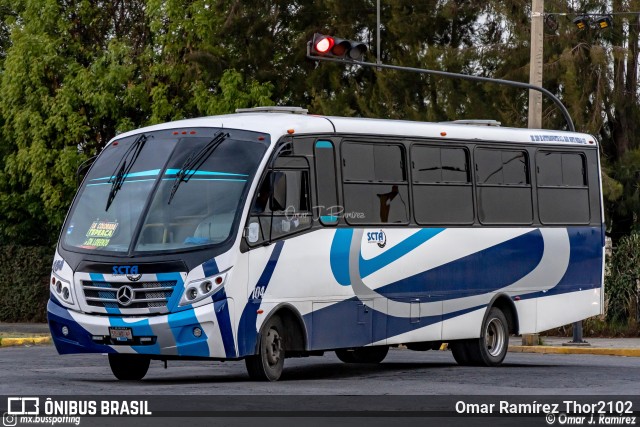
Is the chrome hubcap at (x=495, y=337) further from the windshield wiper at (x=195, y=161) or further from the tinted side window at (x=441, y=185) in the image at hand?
the windshield wiper at (x=195, y=161)

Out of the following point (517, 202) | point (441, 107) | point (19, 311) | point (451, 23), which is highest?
point (451, 23)

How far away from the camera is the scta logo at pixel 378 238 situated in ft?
61.3

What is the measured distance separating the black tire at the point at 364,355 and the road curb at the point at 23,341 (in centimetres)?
889

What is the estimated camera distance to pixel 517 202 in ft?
70.8

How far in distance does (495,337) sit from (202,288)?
6.50 meters

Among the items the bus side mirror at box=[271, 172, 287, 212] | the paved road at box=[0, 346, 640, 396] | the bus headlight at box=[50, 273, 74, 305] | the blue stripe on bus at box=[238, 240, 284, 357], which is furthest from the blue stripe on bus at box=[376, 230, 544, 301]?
the bus headlight at box=[50, 273, 74, 305]

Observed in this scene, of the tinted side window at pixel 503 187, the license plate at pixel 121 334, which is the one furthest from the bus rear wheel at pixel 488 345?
the license plate at pixel 121 334

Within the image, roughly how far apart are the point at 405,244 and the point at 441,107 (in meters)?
14.3

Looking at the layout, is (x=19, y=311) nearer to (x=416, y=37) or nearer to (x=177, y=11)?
(x=177, y=11)

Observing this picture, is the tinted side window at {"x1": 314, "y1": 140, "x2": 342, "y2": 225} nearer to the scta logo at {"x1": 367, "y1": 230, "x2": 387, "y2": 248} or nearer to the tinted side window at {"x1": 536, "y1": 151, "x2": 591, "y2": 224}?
the scta logo at {"x1": 367, "y1": 230, "x2": 387, "y2": 248}

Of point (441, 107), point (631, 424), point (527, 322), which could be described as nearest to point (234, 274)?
point (631, 424)

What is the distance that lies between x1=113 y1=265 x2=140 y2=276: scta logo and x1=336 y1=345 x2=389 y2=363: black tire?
5.78m

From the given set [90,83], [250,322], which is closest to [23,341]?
[90,83]

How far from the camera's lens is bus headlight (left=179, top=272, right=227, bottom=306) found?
1623cm
